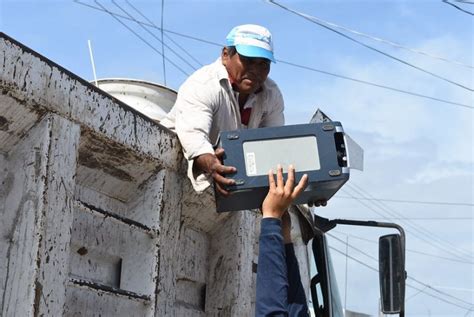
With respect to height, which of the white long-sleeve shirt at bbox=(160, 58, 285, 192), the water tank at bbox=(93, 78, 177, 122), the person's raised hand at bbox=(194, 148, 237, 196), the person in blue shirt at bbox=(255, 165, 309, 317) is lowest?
the person in blue shirt at bbox=(255, 165, 309, 317)

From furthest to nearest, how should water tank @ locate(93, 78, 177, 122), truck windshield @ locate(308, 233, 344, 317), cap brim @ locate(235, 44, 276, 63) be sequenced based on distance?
truck windshield @ locate(308, 233, 344, 317) < water tank @ locate(93, 78, 177, 122) < cap brim @ locate(235, 44, 276, 63)

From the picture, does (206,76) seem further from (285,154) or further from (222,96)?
(285,154)

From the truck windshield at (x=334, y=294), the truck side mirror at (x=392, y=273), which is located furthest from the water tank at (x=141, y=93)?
the truck windshield at (x=334, y=294)

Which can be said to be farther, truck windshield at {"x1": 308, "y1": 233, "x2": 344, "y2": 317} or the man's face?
truck windshield at {"x1": 308, "y1": 233, "x2": 344, "y2": 317}

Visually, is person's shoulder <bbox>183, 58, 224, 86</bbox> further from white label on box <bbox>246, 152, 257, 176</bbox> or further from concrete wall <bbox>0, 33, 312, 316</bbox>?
white label on box <bbox>246, 152, 257, 176</bbox>

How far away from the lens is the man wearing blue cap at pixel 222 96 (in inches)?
127

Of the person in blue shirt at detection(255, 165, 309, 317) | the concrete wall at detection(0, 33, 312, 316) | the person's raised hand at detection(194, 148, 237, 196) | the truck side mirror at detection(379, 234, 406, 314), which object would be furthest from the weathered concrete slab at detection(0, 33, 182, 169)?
the truck side mirror at detection(379, 234, 406, 314)

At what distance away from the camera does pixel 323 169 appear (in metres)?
2.95

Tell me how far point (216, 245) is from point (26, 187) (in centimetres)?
121

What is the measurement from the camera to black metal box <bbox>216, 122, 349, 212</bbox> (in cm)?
293

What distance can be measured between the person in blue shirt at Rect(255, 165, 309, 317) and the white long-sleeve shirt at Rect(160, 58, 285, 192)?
1.58 ft

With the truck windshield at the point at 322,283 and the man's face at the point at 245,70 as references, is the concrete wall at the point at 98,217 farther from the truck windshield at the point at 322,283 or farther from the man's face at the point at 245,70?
the truck windshield at the point at 322,283

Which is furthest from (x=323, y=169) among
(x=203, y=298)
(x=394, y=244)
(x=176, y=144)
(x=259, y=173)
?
(x=394, y=244)

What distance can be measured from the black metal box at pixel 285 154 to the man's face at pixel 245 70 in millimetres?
521
